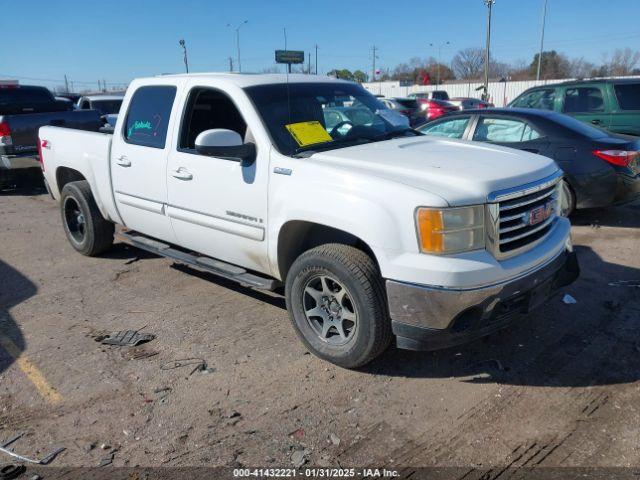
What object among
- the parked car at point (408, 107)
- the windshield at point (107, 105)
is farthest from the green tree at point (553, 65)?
the windshield at point (107, 105)

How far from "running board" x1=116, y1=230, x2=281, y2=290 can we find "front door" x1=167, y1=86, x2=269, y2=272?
0.07 meters

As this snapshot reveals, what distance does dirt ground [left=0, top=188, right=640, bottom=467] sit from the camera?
9.42 ft

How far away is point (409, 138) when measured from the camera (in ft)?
14.6

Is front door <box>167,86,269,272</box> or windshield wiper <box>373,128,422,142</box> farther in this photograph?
windshield wiper <box>373,128,422,142</box>

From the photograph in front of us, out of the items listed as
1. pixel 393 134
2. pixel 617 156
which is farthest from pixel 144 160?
pixel 617 156

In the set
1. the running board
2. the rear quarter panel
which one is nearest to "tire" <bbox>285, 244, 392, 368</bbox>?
the running board

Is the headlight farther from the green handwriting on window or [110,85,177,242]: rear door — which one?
the green handwriting on window

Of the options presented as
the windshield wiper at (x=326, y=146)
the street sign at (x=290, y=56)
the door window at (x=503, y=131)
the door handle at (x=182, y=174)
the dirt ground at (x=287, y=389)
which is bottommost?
the dirt ground at (x=287, y=389)

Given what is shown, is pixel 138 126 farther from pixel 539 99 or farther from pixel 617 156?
pixel 539 99

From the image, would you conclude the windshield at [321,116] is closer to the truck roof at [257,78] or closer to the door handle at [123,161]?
the truck roof at [257,78]

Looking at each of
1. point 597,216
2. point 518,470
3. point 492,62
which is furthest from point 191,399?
point 492,62

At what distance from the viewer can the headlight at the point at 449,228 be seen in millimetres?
2984

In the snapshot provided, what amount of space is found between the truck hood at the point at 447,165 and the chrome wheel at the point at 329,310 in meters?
0.82

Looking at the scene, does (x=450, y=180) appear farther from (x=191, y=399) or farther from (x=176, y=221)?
(x=176, y=221)
